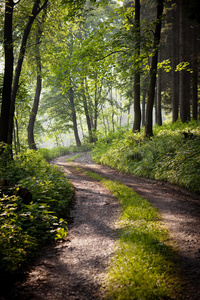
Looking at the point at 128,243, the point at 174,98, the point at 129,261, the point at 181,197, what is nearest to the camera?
the point at 129,261

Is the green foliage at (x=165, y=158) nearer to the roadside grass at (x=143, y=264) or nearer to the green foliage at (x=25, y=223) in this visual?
the roadside grass at (x=143, y=264)

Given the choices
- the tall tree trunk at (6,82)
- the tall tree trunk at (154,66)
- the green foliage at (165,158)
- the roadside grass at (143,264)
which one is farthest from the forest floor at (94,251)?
the tall tree trunk at (154,66)

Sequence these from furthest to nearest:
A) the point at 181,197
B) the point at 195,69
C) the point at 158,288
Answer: the point at 195,69 → the point at 181,197 → the point at 158,288

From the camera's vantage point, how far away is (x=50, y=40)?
15727 millimetres

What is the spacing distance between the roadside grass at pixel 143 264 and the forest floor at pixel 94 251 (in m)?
0.14

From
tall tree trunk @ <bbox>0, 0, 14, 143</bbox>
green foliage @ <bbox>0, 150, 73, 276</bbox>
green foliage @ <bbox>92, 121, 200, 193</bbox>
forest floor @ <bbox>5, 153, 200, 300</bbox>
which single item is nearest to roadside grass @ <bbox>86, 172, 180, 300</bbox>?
forest floor @ <bbox>5, 153, 200, 300</bbox>

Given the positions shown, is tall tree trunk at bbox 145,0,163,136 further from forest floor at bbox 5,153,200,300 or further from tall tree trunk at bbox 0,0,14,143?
tall tree trunk at bbox 0,0,14,143

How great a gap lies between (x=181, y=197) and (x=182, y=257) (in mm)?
3486

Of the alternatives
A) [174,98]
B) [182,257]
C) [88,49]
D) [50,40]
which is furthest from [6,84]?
[174,98]

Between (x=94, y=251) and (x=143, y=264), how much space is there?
1158mm

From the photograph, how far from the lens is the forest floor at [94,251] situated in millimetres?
2801

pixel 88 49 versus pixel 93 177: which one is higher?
pixel 88 49

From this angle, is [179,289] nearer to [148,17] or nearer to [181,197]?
[181,197]

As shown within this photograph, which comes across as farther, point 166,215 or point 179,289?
point 166,215
